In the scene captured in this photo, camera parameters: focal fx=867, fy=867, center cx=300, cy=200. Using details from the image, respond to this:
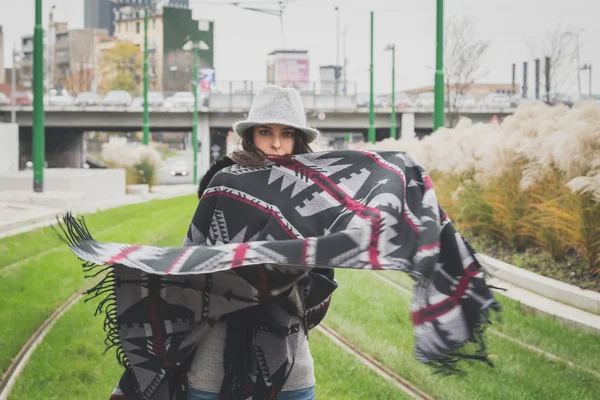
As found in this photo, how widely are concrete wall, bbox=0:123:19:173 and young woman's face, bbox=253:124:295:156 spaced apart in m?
40.8

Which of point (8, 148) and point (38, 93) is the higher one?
point (38, 93)

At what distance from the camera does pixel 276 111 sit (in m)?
3.43

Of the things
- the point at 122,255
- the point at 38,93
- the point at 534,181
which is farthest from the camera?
the point at 38,93

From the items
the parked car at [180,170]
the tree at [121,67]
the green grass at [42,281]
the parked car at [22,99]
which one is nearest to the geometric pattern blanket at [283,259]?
the green grass at [42,281]

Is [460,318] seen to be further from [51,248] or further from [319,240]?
[51,248]

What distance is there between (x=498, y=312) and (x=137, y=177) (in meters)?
38.3

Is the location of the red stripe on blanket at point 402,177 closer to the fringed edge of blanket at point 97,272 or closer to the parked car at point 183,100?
the fringed edge of blanket at point 97,272

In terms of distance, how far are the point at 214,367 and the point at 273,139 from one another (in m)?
0.93

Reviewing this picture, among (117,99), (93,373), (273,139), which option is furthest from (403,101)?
(273,139)

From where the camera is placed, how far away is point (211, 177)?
356cm

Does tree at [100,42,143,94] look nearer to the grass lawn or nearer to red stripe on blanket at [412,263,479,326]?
the grass lawn

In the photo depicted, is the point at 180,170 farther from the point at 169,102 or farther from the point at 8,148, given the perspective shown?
the point at 8,148

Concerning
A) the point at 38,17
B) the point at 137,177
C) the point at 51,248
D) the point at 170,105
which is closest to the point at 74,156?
the point at 170,105

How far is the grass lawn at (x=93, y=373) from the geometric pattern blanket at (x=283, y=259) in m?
2.93
